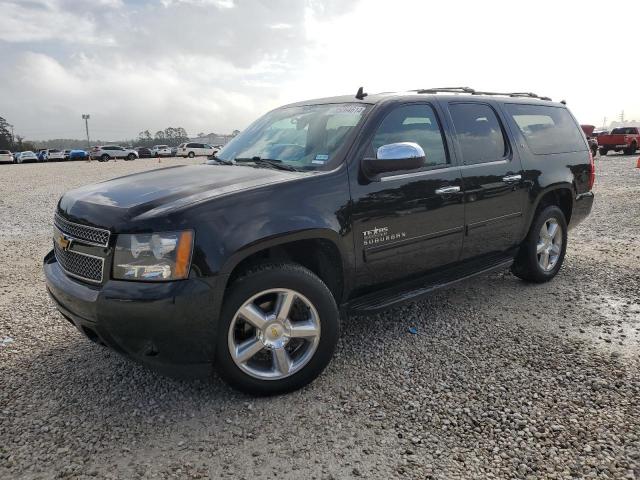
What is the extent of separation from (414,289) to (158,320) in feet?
6.45

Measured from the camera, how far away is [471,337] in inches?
151

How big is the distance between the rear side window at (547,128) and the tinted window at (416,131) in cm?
121

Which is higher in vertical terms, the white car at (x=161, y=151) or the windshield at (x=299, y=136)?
the windshield at (x=299, y=136)

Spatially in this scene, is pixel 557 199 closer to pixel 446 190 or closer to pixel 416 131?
pixel 446 190

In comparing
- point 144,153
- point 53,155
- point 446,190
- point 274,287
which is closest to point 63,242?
point 274,287

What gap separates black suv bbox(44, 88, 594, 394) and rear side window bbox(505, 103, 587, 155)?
6cm

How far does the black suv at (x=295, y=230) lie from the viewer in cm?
262

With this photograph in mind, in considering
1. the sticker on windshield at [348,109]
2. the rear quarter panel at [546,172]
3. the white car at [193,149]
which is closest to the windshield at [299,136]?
the sticker on windshield at [348,109]

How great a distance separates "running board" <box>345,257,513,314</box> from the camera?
136 inches

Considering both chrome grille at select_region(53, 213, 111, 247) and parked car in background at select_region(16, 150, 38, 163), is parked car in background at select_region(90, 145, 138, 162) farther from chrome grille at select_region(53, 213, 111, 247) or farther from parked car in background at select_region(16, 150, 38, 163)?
chrome grille at select_region(53, 213, 111, 247)

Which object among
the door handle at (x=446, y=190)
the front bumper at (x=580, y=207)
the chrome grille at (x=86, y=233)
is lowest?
the front bumper at (x=580, y=207)

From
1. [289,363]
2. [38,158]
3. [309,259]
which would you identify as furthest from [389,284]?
[38,158]

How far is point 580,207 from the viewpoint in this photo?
17.5 ft

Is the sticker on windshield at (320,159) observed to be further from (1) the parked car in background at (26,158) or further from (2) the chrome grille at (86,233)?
(1) the parked car in background at (26,158)
